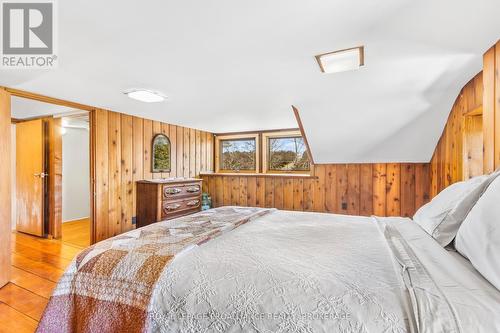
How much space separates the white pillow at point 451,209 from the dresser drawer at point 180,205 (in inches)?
120

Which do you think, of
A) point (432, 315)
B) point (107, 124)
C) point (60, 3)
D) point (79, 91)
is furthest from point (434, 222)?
point (107, 124)

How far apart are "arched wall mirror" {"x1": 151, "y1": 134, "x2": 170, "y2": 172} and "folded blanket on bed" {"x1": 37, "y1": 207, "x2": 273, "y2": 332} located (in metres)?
2.80

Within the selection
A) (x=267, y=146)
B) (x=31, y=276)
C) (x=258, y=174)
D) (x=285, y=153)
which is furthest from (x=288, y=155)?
(x=31, y=276)

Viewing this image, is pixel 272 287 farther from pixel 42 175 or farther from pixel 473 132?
pixel 42 175

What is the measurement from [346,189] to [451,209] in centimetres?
274

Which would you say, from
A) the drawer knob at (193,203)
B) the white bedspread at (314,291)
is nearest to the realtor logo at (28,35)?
the white bedspread at (314,291)

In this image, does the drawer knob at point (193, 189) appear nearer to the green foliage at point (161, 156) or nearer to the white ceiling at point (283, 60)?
the green foliage at point (161, 156)

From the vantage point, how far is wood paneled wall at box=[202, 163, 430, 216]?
3629mm

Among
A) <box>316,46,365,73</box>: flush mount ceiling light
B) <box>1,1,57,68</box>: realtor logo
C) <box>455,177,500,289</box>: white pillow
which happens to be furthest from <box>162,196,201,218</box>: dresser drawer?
<box>455,177,500,289</box>: white pillow

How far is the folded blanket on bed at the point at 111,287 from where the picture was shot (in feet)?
3.25

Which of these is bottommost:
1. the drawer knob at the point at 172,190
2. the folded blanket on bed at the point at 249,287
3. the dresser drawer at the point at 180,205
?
the dresser drawer at the point at 180,205

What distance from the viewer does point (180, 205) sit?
380 centimetres

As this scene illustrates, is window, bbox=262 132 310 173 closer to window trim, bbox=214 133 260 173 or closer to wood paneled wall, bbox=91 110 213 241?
window trim, bbox=214 133 260 173

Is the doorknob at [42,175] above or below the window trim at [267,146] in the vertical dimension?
below
